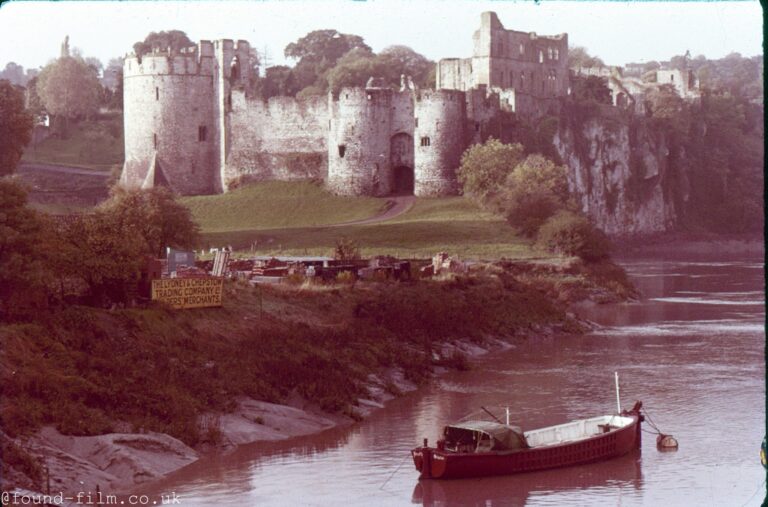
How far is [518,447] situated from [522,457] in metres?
0.22

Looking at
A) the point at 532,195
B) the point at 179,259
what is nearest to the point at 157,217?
the point at 179,259

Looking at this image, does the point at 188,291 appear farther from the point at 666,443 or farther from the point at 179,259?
the point at 666,443

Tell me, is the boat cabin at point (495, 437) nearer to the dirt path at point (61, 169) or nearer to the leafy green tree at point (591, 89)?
the dirt path at point (61, 169)

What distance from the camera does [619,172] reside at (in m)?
100

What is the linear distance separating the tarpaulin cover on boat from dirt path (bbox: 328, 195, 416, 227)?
4360cm

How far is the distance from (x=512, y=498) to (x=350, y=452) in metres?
4.58

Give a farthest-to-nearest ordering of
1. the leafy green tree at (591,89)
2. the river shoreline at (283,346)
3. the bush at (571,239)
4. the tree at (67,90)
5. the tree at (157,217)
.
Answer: the tree at (67,90)
the leafy green tree at (591,89)
the bush at (571,239)
the tree at (157,217)
the river shoreline at (283,346)

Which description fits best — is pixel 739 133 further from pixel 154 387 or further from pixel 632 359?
pixel 154 387

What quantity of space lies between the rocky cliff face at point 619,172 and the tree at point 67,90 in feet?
121

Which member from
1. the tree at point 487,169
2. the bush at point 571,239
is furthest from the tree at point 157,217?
the tree at point 487,169

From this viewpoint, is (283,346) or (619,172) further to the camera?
(619,172)

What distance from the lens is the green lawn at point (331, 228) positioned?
63.8m

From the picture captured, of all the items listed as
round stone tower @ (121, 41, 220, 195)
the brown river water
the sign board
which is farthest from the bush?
round stone tower @ (121, 41, 220, 195)

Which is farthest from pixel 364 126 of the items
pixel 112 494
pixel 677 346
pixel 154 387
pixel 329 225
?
pixel 112 494
